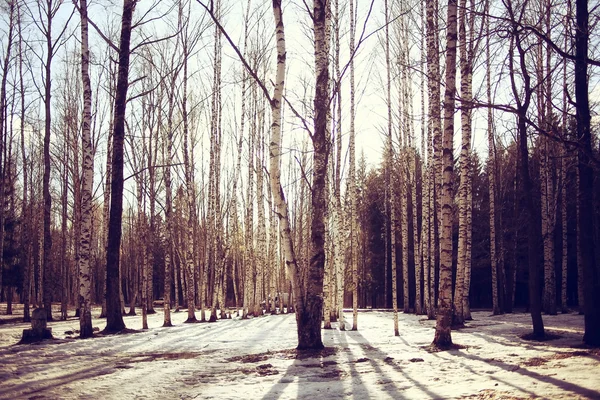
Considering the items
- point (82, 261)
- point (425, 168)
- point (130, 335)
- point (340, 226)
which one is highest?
point (425, 168)

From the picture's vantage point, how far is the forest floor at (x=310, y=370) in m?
4.84

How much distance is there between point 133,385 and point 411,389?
11.1ft

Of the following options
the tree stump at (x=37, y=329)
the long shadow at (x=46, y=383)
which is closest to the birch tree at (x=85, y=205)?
the tree stump at (x=37, y=329)

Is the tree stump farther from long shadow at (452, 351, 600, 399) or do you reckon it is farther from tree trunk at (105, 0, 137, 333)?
long shadow at (452, 351, 600, 399)

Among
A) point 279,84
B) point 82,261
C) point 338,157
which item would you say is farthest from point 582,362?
point 82,261

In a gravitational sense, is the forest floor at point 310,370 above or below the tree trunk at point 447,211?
below

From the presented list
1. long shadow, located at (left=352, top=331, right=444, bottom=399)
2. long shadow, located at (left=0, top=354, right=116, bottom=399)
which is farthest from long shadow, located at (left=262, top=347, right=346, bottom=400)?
long shadow, located at (left=0, top=354, right=116, bottom=399)

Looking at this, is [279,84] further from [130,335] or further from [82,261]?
[130,335]

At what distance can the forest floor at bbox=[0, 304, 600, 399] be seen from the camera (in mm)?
4840

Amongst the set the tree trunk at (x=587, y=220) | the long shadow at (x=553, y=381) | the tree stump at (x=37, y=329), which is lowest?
the tree stump at (x=37, y=329)

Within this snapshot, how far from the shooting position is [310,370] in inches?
255

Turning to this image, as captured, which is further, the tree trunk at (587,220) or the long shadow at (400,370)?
the tree trunk at (587,220)

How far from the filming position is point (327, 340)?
34.4ft

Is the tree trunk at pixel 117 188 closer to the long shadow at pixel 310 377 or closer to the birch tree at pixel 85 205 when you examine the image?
the birch tree at pixel 85 205
